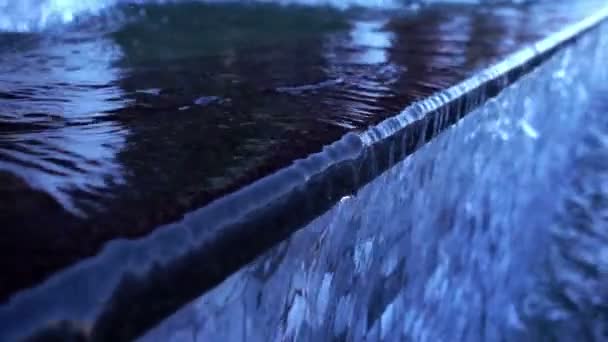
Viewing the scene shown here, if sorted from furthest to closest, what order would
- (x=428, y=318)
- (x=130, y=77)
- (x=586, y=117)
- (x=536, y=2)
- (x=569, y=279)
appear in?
1. (x=536, y=2)
2. (x=586, y=117)
3. (x=569, y=279)
4. (x=428, y=318)
5. (x=130, y=77)

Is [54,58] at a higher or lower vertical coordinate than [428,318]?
higher

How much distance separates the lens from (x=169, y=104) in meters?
1.47

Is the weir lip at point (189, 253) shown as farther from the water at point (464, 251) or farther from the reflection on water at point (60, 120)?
the reflection on water at point (60, 120)

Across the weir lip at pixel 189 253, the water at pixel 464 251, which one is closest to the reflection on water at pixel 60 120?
the weir lip at pixel 189 253

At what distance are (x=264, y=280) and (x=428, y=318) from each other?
1.13 m

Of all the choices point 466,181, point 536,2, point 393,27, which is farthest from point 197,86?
point 536,2

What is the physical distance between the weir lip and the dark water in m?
0.03

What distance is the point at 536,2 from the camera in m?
5.48

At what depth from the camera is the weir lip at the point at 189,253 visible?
66cm

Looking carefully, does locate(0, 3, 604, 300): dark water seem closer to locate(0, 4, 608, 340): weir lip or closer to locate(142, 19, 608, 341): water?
locate(0, 4, 608, 340): weir lip

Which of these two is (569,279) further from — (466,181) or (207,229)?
(207,229)

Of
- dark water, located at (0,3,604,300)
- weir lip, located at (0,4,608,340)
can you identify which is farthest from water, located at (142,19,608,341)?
dark water, located at (0,3,604,300)

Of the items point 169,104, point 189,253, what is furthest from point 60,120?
point 189,253

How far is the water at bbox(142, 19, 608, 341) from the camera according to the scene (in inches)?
44.5
